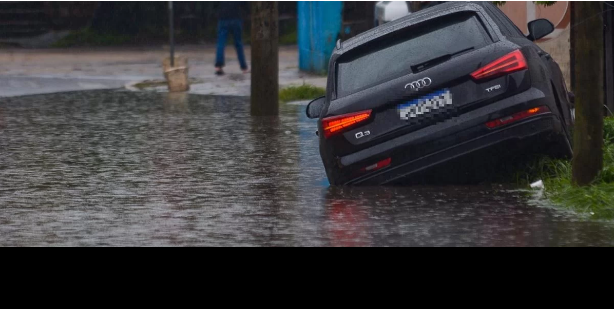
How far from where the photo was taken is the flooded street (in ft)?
28.3

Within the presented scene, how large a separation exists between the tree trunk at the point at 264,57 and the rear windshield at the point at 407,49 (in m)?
7.23

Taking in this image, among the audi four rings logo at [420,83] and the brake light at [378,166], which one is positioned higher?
the audi four rings logo at [420,83]

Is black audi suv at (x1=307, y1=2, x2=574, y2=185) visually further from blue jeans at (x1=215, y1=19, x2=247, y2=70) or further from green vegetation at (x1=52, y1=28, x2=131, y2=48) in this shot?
green vegetation at (x1=52, y1=28, x2=131, y2=48)

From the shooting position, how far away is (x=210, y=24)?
38219 millimetres

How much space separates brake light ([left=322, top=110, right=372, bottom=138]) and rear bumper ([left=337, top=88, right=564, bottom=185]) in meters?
0.21

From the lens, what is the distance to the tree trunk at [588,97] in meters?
9.61

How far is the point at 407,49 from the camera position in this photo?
10.2 m

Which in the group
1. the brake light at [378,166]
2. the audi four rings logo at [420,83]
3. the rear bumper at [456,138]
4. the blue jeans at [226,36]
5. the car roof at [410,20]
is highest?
the car roof at [410,20]

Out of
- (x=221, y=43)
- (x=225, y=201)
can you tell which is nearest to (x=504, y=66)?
(x=225, y=201)

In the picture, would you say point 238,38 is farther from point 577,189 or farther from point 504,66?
point 577,189

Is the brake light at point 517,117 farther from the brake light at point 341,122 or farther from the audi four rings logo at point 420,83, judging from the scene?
the brake light at point 341,122

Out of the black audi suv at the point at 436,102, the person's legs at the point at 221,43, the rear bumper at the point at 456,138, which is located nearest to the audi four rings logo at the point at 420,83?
the black audi suv at the point at 436,102
